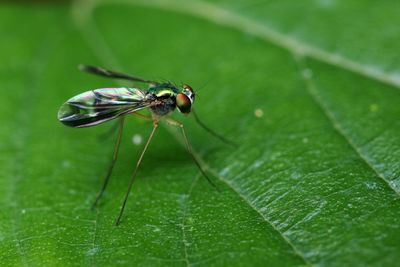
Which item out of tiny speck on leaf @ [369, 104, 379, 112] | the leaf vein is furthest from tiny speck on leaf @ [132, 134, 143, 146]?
tiny speck on leaf @ [369, 104, 379, 112]

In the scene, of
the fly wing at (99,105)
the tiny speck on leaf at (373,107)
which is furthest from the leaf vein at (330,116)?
the fly wing at (99,105)

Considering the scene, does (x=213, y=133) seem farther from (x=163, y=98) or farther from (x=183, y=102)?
(x=163, y=98)

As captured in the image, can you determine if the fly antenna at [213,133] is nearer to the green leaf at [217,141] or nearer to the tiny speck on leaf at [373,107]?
the green leaf at [217,141]

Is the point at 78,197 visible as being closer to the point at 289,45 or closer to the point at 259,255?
the point at 259,255

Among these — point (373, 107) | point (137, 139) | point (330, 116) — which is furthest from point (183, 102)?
point (373, 107)

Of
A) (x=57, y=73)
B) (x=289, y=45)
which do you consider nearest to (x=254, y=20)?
(x=289, y=45)

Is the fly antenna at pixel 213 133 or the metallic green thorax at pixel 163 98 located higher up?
the metallic green thorax at pixel 163 98

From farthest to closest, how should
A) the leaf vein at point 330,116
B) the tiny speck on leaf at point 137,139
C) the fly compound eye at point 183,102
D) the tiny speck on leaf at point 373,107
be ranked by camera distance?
1. the tiny speck on leaf at point 137,139
2. the fly compound eye at point 183,102
3. the tiny speck on leaf at point 373,107
4. the leaf vein at point 330,116
